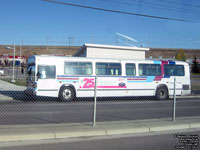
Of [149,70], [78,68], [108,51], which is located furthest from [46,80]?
[108,51]

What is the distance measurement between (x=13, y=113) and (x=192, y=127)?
23.2 ft

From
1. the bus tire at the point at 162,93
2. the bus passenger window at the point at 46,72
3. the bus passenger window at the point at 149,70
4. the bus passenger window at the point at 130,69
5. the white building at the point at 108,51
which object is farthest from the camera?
the white building at the point at 108,51

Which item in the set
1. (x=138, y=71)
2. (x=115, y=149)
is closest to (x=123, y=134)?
(x=115, y=149)

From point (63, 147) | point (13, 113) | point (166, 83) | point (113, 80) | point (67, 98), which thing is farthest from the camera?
point (166, 83)

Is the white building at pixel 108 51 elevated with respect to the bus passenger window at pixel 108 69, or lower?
elevated

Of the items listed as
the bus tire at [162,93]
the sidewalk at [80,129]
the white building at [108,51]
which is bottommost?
the sidewalk at [80,129]

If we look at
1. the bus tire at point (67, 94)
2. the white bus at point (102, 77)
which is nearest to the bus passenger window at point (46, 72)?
the white bus at point (102, 77)

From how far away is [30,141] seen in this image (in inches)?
256

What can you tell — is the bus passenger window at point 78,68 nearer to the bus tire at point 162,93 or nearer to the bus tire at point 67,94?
the bus tire at point 67,94

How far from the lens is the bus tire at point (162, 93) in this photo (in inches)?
746

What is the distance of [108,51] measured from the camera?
2764cm

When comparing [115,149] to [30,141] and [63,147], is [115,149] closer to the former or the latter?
[63,147]

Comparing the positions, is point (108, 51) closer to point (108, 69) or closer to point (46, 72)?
point (108, 69)

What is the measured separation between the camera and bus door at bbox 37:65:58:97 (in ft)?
51.2
